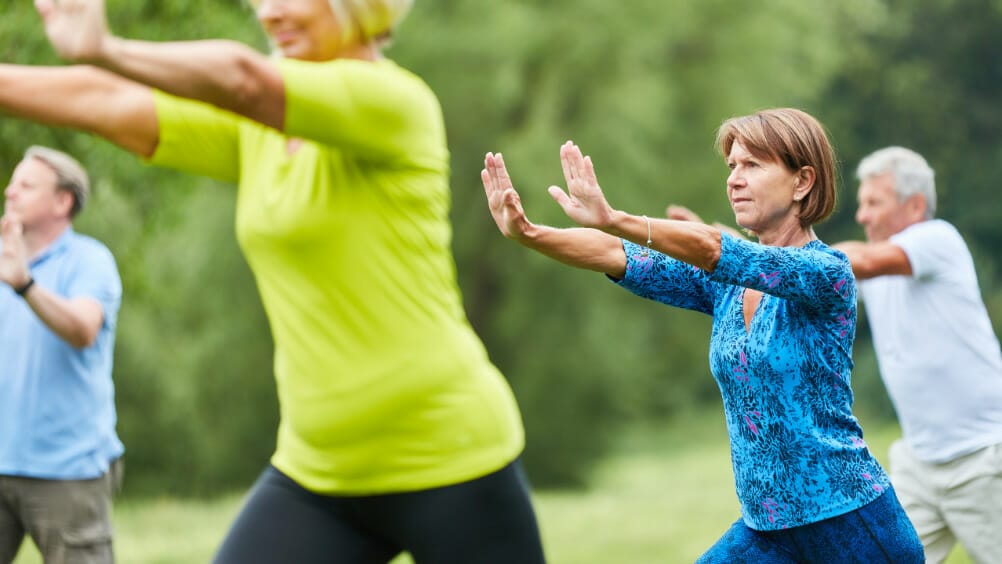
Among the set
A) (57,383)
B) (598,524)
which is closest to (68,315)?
(57,383)

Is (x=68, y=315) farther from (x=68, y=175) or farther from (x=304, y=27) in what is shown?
(x=304, y=27)

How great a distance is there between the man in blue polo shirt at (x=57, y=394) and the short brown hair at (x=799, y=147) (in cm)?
262

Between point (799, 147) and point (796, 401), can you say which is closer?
point (796, 401)

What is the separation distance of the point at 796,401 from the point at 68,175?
3.24 m

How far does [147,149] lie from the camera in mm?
2869

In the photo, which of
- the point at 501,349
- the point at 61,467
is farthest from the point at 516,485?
the point at 501,349

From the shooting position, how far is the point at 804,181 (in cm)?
339

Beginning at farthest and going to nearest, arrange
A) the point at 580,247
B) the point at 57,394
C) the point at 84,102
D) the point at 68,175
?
the point at 68,175, the point at 57,394, the point at 580,247, the point at 84,102

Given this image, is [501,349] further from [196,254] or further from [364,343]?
[364,343]

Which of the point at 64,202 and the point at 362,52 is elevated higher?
the point at 362,52

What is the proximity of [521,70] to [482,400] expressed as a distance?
50.9 ft

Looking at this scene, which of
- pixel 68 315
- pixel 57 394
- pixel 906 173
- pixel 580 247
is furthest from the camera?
pixel 906 173

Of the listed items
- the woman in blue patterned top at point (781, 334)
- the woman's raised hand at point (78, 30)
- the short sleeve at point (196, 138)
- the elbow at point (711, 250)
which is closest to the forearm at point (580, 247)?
the woman in blue patterned top at point (781, 334)

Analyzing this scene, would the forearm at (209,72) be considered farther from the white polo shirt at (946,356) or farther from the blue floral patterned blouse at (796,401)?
the white polo shirt at (946,356)
